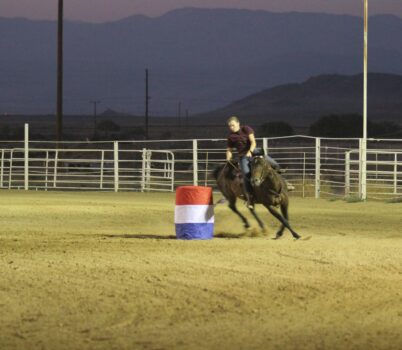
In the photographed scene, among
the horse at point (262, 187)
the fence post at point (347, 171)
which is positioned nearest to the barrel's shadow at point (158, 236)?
the horse at point (262, 187)

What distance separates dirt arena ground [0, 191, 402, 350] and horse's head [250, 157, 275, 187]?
0.90 metres

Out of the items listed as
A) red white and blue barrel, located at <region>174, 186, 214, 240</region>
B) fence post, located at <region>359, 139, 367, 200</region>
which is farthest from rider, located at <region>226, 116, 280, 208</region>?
fence post, located at <region>359, 139, 367, 200</region>

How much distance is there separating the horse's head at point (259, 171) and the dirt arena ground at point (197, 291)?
902 mm

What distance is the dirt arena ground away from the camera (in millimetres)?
9578

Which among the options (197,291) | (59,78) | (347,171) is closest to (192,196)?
(197,291)

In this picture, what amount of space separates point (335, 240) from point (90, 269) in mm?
4981

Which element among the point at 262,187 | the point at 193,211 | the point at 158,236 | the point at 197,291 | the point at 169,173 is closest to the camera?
the point at 197,291

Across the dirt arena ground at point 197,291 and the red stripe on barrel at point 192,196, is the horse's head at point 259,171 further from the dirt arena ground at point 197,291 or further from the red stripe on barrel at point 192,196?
the dirt arena ground at point 197,291

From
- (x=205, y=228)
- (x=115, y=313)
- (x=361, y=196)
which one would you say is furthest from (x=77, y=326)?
(x=361, y=196)

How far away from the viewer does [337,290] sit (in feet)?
39.9

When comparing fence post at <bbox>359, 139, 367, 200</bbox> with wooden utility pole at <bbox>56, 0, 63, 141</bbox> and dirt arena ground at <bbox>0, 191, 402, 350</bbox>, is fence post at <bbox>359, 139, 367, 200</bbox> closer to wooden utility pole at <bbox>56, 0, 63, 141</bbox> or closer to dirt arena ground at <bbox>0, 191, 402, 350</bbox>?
dirt arena ground at <bbox>0, 191, 402, 350</bbox>

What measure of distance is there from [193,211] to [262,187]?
1246 mm

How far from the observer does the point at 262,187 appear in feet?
59.9

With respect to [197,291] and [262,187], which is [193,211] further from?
[197,291]
